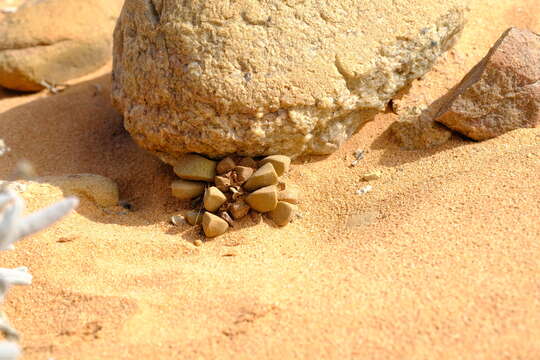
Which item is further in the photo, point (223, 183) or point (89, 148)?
point (89, 148)

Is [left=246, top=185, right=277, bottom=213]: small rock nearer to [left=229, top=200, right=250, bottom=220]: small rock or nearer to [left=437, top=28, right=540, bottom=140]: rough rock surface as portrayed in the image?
[left=229, top=200, right=250, bottom=220]: small rock

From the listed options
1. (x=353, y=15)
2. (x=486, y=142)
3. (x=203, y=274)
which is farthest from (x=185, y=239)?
(x=486, y=142)

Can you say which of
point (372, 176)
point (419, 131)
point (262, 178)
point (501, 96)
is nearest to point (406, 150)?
point (419, 131)

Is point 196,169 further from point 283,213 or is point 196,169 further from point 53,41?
point 53,41

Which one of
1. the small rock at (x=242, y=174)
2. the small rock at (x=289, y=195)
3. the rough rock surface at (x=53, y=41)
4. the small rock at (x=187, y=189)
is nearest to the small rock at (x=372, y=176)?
the small rock at (x=289, y=195)

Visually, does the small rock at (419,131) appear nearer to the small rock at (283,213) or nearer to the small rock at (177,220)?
the small rock at (283,213)

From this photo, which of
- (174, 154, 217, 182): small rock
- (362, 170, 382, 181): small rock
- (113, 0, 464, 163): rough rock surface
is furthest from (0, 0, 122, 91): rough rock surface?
(362, 170, 382, 181): small rock
